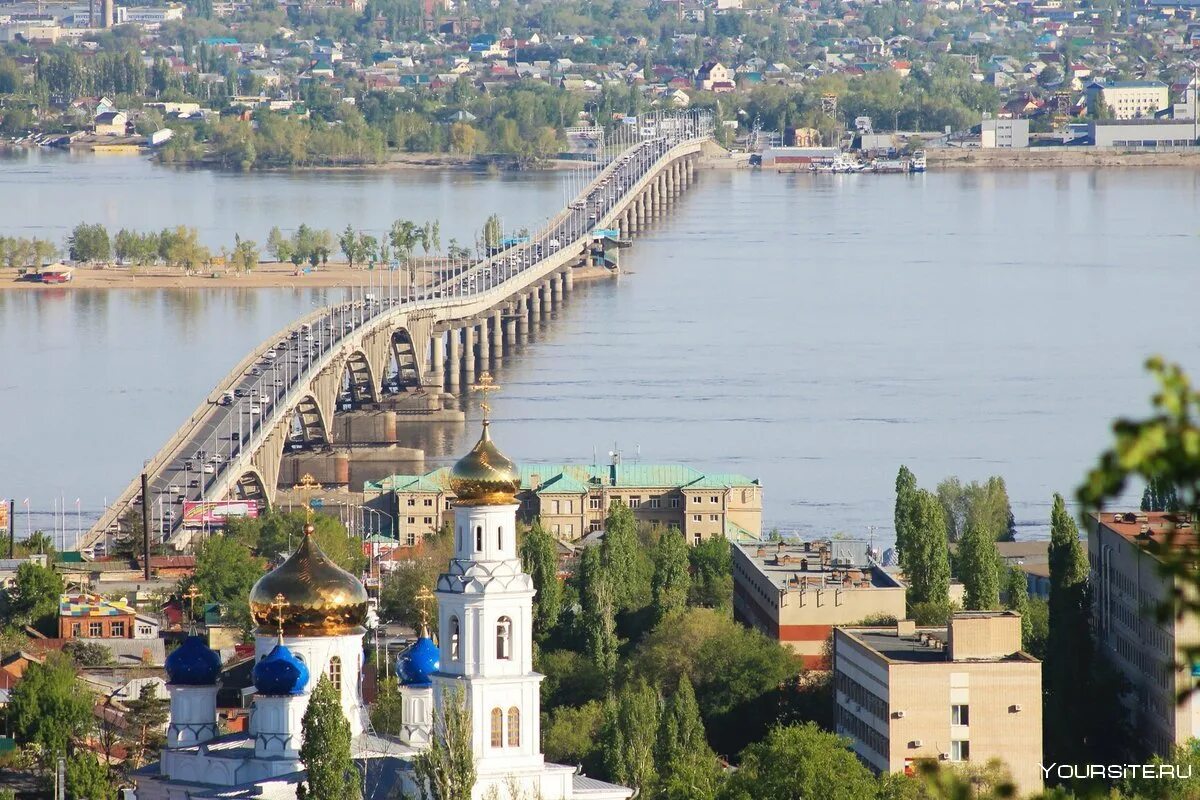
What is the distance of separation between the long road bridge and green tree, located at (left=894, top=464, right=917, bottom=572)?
7.71 metres

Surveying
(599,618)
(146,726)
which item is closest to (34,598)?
(599,618)

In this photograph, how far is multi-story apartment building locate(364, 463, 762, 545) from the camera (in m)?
31.8

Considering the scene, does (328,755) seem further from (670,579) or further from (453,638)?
(670,579)

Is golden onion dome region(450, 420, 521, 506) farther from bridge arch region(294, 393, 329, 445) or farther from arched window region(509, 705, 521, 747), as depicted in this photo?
bridge arch region(294, 393, 329, 445)

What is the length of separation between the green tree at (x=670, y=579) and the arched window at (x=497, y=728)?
23.6 ft

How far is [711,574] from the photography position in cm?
2533

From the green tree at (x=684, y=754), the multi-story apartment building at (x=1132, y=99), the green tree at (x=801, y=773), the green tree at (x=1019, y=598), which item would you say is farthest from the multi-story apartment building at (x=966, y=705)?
the multi-story apartment building at (x=1132, y=99)

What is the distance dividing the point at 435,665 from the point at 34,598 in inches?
376

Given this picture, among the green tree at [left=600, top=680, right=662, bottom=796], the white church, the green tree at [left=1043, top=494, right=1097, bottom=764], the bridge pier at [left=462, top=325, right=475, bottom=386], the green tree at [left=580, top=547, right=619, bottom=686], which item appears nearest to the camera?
the white church

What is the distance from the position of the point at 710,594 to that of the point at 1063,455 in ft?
39.5

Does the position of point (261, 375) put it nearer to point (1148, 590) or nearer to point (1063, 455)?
point (1063, 455)

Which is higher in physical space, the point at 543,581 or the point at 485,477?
the point at 485,477

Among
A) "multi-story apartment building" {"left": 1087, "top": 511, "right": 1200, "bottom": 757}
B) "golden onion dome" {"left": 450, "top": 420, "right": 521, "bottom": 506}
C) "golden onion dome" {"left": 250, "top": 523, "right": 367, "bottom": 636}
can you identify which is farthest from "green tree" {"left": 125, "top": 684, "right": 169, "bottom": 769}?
"multi-story apartment building" {"left": 1087, "top": 511, "right": 1200, "bottom": 757}

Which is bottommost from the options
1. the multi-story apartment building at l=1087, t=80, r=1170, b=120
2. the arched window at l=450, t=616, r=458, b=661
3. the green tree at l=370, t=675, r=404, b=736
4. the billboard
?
the billboard
